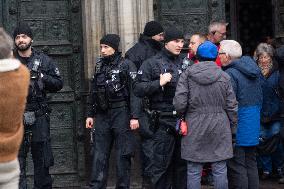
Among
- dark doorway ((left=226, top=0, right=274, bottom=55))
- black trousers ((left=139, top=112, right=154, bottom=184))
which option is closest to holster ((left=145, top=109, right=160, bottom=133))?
black trousers ((left=139, top=112, right=154, bottom=184))

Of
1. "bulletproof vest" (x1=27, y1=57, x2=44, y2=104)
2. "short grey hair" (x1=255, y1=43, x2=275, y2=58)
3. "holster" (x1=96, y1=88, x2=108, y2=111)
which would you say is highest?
"short grey hair" (x1=255, y1=43, x2=275, y2=58)

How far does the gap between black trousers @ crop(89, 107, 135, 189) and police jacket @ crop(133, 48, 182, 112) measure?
1.57 feet

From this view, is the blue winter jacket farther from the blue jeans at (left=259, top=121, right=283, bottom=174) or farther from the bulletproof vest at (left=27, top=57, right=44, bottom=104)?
the blue jeans at (left=259, top=121, right=283, bottom=174)

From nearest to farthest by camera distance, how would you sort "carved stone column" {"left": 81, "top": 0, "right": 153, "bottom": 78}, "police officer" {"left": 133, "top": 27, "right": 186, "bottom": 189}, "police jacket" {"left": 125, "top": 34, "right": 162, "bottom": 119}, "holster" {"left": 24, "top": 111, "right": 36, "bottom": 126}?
"holster" {"left": 24, "top": 111, "right": 36, "bottom": 126}
"police officer" {"left": 133, "top": 27, "right": 186, "bottom": 189}
"police jacket" {"left": 125, "top": 34, "right": 162, "bottom": 119}
"carved stone column" {"left": 81, "top": 0, "right": 153, "bottom": 78}

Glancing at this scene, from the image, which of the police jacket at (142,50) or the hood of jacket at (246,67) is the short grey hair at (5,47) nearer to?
the hood of jacket at (246,67)

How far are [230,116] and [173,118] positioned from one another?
27.0 inches

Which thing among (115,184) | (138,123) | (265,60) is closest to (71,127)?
(115,184)

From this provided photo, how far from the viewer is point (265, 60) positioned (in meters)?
10.0

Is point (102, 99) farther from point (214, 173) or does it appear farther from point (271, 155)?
point (271, 155)

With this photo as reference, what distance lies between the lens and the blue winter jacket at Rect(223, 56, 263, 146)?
8055 mm

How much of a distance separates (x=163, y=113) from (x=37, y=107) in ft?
4.15

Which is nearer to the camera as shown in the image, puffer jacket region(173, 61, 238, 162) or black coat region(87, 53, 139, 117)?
puffer jacket region(173, 61, 238, 162)

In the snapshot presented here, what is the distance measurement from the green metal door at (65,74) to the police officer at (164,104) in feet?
5.80

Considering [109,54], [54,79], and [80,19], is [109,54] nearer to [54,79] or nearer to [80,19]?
[54,79]
